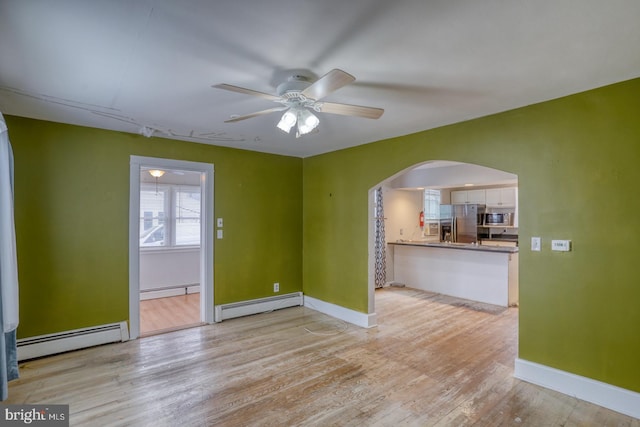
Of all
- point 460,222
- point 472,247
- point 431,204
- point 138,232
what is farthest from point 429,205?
point 138,232

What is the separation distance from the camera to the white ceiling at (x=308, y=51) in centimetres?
149

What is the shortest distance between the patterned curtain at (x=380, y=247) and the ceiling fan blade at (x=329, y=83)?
4.47m

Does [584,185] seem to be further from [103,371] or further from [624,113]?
[103,371]

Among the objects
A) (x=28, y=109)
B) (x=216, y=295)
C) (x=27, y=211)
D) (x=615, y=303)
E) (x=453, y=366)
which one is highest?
(x=28, y=109)

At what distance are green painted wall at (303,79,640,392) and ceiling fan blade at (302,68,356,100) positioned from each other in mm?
1904

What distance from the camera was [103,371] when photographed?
114 inches

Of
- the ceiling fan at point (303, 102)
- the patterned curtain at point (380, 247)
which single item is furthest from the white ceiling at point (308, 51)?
the patterned curtain at point (380, 247)

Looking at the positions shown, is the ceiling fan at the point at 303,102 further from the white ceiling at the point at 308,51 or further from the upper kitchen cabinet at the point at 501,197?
the upper kitchen cabinet at the point at 501,197

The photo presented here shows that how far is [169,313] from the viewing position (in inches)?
186

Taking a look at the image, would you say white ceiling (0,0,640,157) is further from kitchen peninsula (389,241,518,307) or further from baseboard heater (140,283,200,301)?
baseboard heater (140,283,200,301)

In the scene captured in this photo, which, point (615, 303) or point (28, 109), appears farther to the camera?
point (28, 109)

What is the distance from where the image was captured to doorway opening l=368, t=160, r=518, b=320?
588 centimetres

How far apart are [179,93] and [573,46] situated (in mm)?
2672

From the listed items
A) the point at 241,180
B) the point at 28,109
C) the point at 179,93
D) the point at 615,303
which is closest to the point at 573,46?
the point at 615,303
